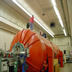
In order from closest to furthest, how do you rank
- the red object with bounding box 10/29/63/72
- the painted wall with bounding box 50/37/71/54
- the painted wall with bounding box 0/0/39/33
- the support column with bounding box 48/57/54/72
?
the red object with bounding box 10/29/63/72 → the support column with bounding box 48/57/54/72 → the painted wall with bounding box 0/0/39/33 → the painted wall with bounding box 50/37/71/54

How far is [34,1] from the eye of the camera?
544 centimetres

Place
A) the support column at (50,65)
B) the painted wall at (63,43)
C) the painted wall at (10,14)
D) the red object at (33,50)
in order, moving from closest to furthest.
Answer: the red object at (33,50) → the support column at (50,65) → the painted wall at (10,14) → the painted wall at (63,43)

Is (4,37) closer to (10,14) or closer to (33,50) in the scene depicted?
(10,14)

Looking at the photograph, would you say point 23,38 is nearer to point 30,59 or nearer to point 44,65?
point 30,59

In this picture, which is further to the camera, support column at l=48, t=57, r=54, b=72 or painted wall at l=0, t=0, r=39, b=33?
painted wall at l=0, t=0, r=39, b=33

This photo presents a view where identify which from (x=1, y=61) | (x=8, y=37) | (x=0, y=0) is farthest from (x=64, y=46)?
(x=1, y=61)

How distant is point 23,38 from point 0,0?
3.40 metres

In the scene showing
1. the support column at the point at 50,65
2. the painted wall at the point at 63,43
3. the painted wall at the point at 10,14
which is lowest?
the support column at the point at 50,65

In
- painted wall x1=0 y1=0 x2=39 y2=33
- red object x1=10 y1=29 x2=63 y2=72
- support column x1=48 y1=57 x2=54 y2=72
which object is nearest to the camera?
red object x1=10 y1=29 x2=63 y2=72

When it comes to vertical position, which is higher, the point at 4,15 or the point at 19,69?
the point at 4,15

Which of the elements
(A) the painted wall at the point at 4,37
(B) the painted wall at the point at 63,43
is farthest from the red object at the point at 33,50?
(B) the painted wall at the point at 63,43

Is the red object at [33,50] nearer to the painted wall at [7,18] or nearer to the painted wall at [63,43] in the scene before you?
the painted wall at [7,18]

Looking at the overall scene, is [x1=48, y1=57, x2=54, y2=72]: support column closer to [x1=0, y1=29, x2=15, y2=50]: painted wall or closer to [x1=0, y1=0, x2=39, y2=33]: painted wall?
[x1=0, y1=29, x2=15, y2=50]: painted wall

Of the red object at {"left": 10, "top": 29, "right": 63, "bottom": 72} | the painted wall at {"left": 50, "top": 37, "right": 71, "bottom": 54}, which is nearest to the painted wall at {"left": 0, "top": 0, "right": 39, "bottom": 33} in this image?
the red object at {"left": 10, "top": 29, "right": 63, "bottom": 72}
